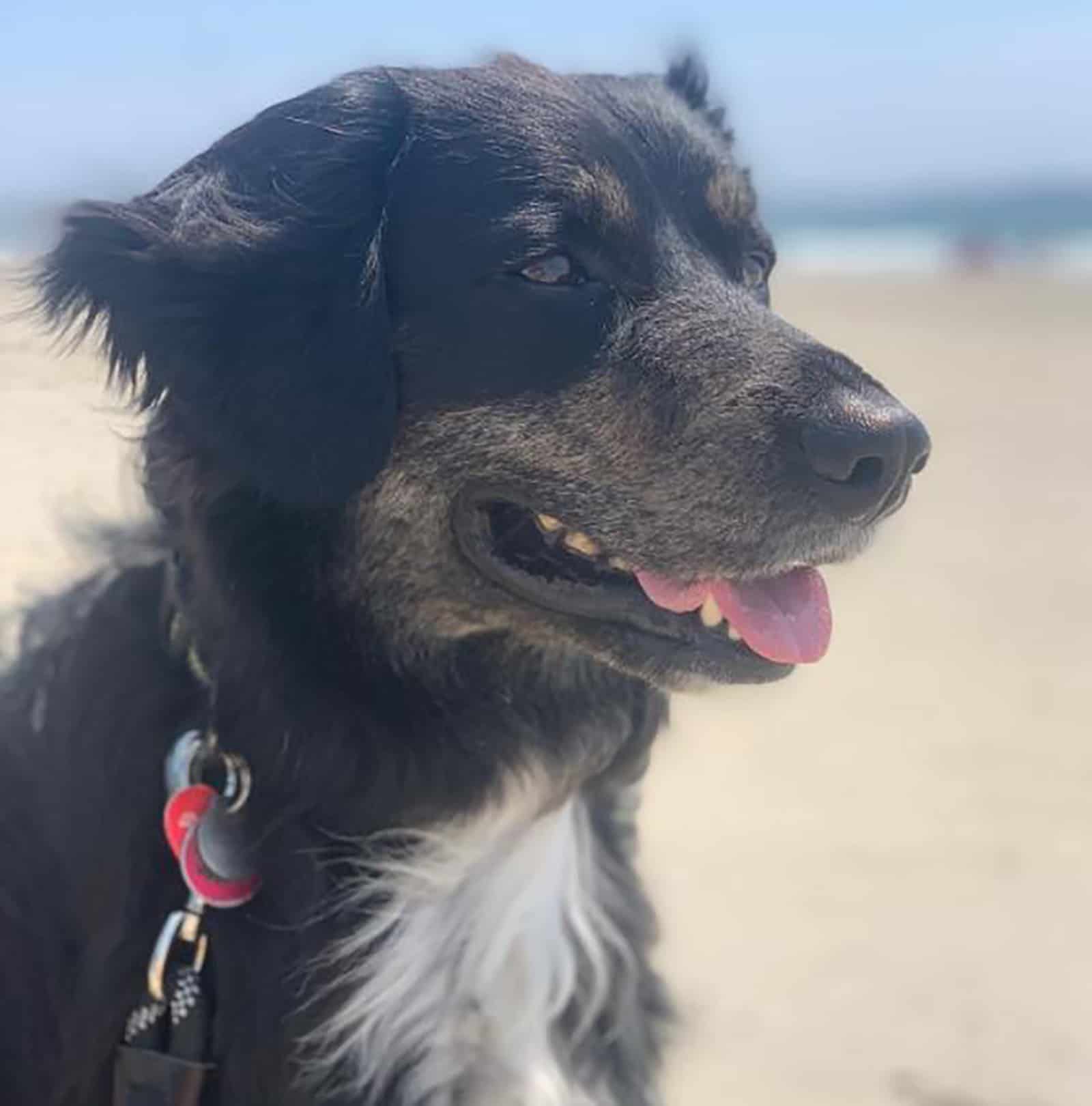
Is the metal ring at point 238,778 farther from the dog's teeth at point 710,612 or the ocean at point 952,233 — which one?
the ocean at point 952,233

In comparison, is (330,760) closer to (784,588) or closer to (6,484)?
(784,588)

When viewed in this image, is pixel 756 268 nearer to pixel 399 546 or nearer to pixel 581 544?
pixel 581 544

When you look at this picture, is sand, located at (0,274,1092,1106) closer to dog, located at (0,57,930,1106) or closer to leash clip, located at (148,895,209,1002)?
dog, located at (0,57,930,1106)

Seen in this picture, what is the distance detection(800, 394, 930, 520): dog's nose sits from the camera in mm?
2594

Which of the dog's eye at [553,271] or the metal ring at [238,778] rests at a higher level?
the dog's eye at [553,271]

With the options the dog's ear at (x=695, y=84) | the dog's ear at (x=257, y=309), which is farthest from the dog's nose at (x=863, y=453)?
the dog's ear at (x=695, y=84)

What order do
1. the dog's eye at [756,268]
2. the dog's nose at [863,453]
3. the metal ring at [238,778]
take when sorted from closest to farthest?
the dog's nose at [863,453], the metal ring at [238,778], the dog's eye at [756,268]

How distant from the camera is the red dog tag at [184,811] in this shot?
2770mm

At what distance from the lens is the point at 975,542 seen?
8.68m

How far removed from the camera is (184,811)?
2.77m

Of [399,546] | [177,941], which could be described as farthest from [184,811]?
[399,546]

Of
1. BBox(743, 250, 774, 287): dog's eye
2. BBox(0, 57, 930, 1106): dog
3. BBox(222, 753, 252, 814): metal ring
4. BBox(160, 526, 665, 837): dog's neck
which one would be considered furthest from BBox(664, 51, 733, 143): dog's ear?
BBox(222, 753, 252, 814): metal ring

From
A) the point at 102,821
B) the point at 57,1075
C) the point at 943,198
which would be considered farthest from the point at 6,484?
the point at 943,198

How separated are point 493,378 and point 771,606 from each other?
1.94 feet
